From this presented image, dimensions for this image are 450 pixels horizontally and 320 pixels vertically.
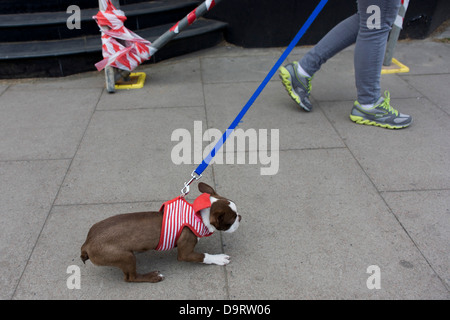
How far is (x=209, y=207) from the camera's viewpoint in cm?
236

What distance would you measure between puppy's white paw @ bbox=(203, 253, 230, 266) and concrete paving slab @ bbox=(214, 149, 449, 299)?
5 cm

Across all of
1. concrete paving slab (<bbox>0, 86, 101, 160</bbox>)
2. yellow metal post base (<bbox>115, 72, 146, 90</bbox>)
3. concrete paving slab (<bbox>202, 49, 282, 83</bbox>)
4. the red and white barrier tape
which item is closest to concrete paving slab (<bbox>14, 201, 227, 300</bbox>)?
concrete paving slab (<bbox>0, 86, 101, 160</bbox>)

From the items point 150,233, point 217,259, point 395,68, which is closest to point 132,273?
point 150,233

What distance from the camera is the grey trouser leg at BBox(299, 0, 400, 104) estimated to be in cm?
373

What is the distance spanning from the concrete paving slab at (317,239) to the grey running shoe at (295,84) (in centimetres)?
100

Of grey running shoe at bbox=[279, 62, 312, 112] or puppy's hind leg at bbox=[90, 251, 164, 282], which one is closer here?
puppy's hind leg at bbox=[90, 251, 164, 282]

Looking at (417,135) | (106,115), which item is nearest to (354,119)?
(417,135)

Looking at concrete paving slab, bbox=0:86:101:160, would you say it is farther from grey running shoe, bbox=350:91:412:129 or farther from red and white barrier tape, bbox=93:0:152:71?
grey running shoe, bbox=350:91:412:129

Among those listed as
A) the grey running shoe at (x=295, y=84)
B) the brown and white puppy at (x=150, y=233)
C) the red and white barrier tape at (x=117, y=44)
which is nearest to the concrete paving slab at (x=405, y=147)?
the grey running shoe at (x=295, y=84)

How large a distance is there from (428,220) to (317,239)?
2.74ft

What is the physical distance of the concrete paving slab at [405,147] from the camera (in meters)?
3.30
